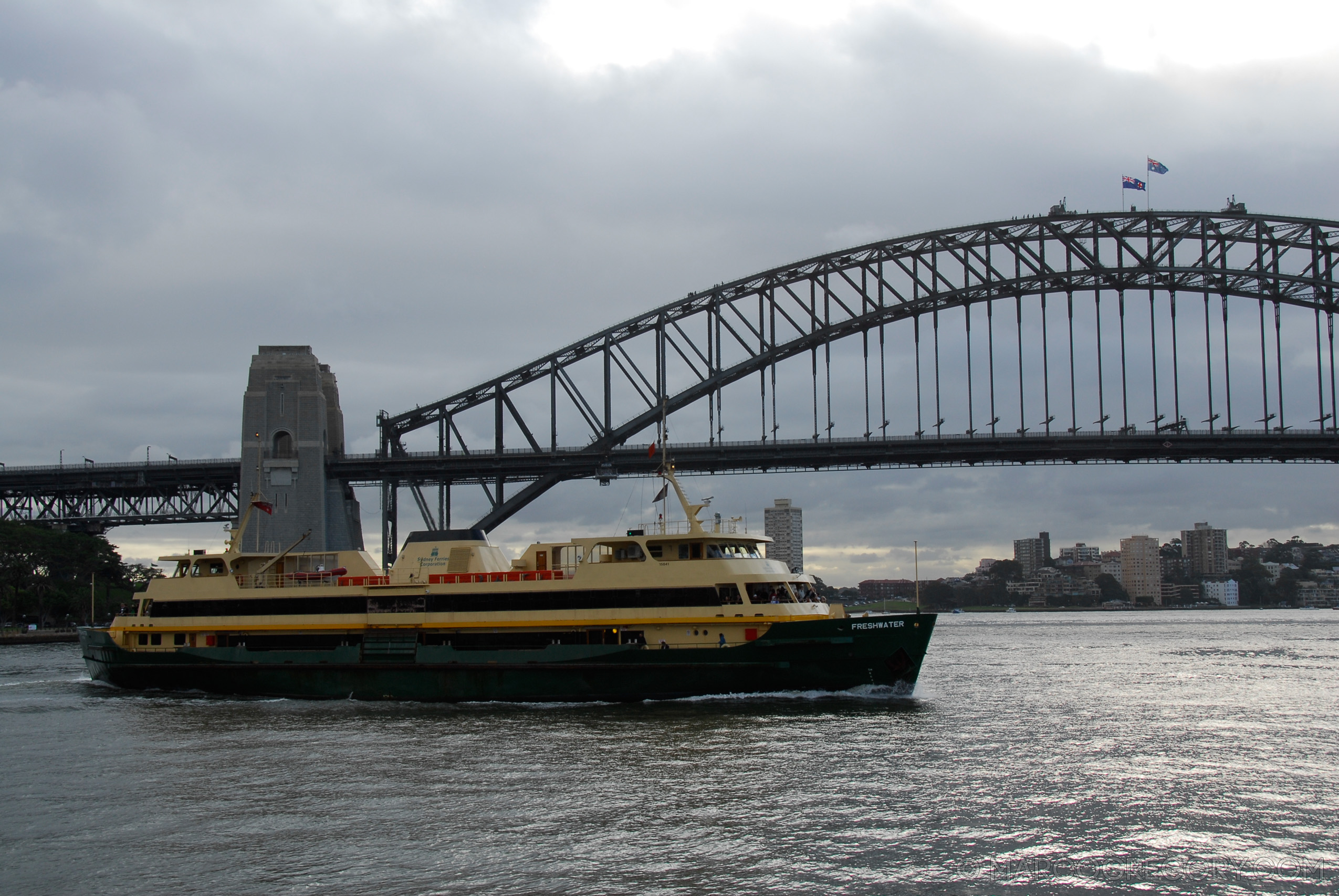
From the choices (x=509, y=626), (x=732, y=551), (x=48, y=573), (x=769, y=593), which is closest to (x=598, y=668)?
(x=509, y=626)

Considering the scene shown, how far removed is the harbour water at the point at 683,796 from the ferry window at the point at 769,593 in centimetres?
273

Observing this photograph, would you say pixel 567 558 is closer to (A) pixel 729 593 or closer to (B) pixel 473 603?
(B) pixel 473 603

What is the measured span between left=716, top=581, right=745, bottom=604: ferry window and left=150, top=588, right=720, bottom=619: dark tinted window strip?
6.5 inches

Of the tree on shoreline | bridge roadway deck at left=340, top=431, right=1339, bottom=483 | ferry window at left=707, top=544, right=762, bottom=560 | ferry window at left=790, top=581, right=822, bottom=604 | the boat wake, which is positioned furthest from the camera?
the tree on shoreline

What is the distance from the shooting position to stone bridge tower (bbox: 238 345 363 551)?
78625mm

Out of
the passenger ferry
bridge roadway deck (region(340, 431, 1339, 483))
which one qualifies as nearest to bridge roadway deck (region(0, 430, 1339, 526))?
bridge roadway deck (region(340, 431, 1339, 483))

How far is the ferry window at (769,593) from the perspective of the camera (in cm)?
3256

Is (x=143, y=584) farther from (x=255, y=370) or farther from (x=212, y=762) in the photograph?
(x=255, y=370)

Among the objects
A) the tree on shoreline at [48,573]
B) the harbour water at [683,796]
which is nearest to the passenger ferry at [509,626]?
the harbour water at [683,796]

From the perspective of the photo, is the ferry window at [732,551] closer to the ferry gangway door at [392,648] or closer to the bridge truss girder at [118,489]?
the ferry gangway door at [392,648]

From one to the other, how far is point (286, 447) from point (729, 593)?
55.3 m

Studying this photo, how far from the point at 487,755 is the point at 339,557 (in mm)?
15382

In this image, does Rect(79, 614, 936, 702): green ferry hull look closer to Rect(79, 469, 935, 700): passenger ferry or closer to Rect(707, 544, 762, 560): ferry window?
Rect(79, 469, 935, 700): passenger ferry

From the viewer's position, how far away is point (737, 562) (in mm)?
32781
